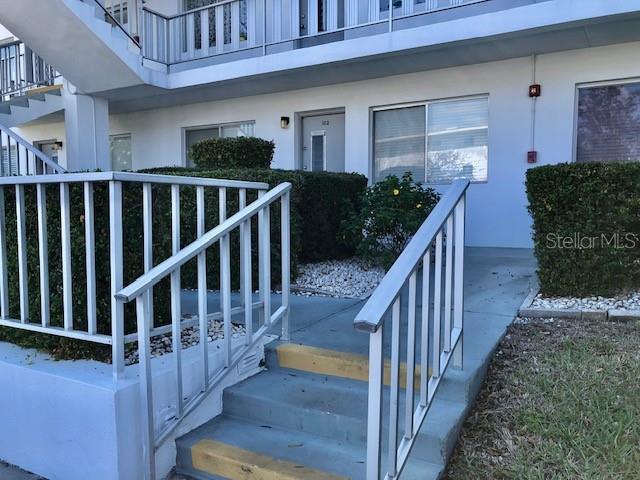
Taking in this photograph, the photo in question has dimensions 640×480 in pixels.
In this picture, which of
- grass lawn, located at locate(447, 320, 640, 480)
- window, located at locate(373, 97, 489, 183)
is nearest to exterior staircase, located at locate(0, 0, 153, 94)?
window, located at locate(373, 97, 489, 183)

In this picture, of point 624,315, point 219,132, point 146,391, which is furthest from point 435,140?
point 146,391

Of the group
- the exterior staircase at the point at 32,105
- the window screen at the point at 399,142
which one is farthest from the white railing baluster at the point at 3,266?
the exterior staircase at the point at 32,105

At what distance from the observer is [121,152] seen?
11094 mm

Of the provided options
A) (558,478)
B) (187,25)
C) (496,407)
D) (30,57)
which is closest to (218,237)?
(496,407)

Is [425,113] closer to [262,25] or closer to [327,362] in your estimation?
[262,25]

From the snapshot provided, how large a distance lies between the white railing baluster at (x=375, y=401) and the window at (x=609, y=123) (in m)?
5.88

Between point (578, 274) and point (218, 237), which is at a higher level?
point (218, 237)

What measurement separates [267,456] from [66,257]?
147 cm

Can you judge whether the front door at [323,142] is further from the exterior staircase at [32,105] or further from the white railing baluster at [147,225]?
the white railing baluster at [147,225]

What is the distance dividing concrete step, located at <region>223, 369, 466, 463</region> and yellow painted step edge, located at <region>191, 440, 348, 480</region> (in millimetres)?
285

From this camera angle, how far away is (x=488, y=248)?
7039mm

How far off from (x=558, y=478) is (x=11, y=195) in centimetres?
331

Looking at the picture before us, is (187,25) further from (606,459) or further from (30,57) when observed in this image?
(606,459)

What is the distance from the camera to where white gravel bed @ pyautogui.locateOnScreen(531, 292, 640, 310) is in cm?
374
